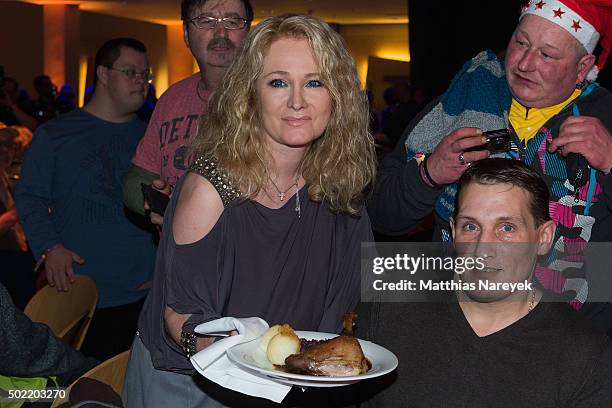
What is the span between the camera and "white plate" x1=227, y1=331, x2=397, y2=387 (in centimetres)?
132

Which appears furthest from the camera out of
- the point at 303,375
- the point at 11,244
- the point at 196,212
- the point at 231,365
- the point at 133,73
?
the point at 11,244

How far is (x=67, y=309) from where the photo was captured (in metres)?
2.68

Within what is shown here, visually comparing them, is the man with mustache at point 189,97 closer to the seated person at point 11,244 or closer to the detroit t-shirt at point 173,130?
the detroit t-shirt at point 173,130

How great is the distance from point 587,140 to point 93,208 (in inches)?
82.2

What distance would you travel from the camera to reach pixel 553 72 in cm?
183

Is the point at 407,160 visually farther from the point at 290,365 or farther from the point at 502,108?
the point at 290,365

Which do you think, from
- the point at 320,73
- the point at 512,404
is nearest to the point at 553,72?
the point at 320,73

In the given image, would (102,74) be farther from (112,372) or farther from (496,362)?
(496,362)

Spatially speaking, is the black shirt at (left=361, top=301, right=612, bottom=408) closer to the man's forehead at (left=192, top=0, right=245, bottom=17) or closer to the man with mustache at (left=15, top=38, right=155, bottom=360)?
the man's forehead at (left=192, top=0, right=245, bottom=17)

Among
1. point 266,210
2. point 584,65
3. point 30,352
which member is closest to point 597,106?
point 584,65

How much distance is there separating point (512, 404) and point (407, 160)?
70 centimetres

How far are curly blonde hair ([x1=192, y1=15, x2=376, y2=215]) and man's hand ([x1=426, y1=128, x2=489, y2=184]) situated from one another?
0.16 meters

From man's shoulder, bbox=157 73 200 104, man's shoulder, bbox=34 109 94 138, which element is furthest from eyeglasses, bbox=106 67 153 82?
man's shoulder, bbox=157 73 200 104

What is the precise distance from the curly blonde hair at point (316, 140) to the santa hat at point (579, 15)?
45 centimetres
